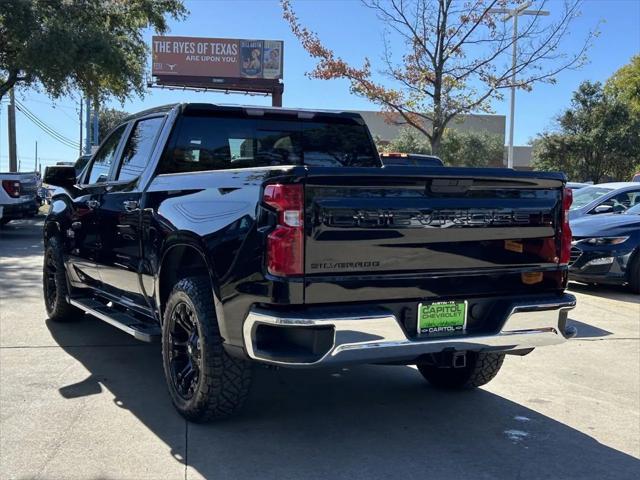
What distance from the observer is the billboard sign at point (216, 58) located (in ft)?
149

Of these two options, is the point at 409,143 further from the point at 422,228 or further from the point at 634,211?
the point at 422,228

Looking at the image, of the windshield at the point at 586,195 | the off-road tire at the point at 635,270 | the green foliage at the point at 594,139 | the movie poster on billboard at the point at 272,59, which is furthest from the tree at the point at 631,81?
the movie poster on billboard at the point at 272,59

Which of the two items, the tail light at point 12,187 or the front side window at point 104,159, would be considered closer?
the front side window at point 104,159

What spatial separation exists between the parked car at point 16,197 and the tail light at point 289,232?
14.1 m

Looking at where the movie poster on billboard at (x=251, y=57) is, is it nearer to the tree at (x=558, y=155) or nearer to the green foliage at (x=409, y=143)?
the green foliage at (x=409, y=143)

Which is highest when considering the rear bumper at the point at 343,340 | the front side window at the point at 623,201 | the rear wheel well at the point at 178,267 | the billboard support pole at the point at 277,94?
the billboard support pole at the point at 277,94

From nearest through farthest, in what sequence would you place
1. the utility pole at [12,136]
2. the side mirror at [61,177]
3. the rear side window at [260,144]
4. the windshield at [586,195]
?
the rear side window at [260,144] < the side mirror at [61,177] < the windshield at [586,195] < the utility pole at [12,136]

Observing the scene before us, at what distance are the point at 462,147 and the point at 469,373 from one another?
1519 inches

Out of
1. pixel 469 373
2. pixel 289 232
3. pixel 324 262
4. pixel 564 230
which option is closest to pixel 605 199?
pixel 469 373

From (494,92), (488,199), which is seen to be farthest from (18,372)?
(494,92)

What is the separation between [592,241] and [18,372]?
25.4 ft

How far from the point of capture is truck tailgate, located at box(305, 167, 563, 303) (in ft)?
A: 11.7

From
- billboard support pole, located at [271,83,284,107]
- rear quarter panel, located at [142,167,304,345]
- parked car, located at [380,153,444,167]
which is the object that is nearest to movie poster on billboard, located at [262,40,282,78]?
billboard support pole, located at [271,83,284,107]

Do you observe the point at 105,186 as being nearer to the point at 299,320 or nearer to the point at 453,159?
the point at 299,320
